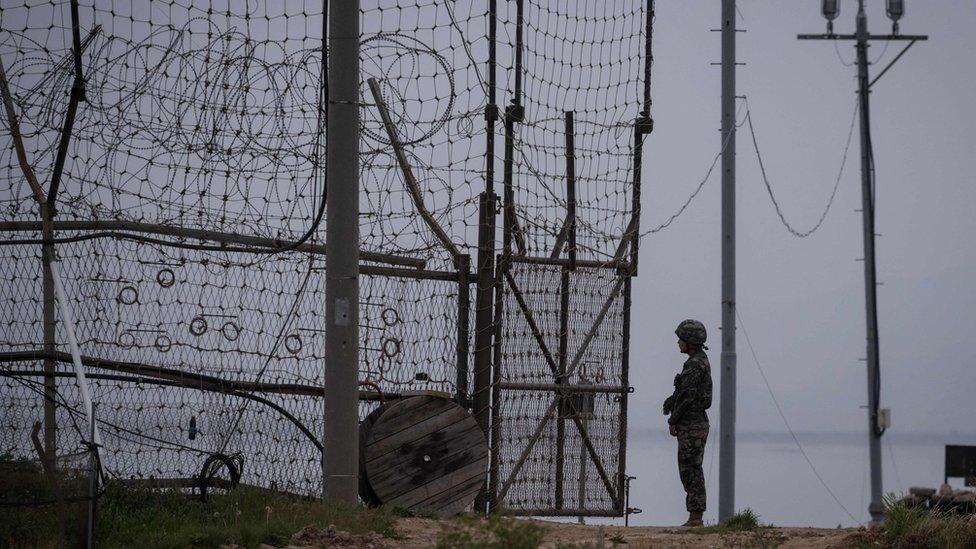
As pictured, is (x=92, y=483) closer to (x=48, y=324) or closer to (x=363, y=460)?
(x=48, y=324)

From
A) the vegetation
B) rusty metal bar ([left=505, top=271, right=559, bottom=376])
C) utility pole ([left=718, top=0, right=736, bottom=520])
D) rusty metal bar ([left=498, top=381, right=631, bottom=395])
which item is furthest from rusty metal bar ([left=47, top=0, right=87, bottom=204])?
utility pole ([left=718, top=0, right=736, bottom=520])

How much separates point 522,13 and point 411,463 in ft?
15.9

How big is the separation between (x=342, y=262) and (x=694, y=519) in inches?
186

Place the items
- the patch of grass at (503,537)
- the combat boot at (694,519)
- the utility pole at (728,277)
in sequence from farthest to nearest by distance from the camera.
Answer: the utility pole at (728,277)
the combat boot at (694,519)
the patch of grass at (503,537)

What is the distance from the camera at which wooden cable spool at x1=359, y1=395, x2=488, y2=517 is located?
12.3 meters

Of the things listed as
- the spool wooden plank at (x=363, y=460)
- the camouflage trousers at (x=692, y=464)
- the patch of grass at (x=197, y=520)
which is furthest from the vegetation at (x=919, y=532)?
the spool wooden plank at (x=363, y=460)

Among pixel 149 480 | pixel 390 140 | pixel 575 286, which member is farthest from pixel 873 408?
pixel 149 480

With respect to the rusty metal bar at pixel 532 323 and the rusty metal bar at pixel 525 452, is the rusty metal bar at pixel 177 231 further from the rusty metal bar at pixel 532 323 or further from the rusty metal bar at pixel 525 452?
Result: the rusty metal bar at pixel 525 452

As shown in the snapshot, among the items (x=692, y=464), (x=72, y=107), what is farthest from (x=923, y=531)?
(x=72, y=107)

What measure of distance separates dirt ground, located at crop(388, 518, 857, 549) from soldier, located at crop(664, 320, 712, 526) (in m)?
1.50

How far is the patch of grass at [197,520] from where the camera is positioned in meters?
9.52

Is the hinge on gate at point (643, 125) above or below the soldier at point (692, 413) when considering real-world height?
above

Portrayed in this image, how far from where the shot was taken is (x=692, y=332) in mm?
13914

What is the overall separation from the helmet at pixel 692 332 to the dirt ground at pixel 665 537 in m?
2.25
